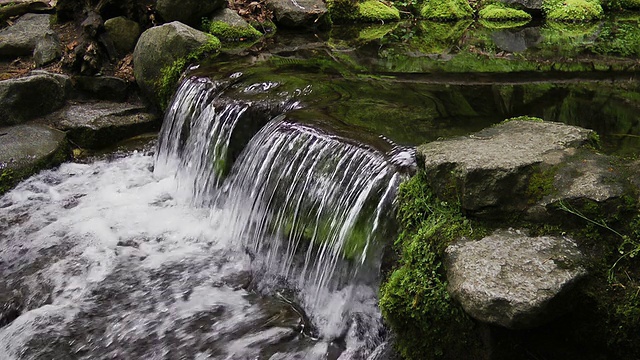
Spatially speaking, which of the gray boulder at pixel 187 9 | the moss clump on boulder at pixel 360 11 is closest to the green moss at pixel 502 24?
the moss clump on boulder at pixel 360 11

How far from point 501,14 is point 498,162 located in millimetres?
10842

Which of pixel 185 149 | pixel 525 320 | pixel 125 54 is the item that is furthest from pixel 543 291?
pixel 125 54

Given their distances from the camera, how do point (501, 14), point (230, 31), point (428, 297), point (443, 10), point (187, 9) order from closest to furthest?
point (428, 297) < point (187, 9) < point (230, 31) < point (443, 10) < point (501, 14)

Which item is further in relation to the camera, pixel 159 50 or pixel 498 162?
pixel 159 50

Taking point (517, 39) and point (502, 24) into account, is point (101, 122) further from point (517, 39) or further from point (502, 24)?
point (502, 24)

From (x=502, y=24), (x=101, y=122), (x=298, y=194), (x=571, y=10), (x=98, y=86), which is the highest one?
(x=98, y=86)

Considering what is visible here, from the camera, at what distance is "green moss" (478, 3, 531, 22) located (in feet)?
41.9

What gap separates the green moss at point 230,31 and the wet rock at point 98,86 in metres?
1.76

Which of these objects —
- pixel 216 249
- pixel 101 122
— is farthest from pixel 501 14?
pixel 216 249

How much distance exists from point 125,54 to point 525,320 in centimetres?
714

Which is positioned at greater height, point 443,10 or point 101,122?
point 101,122

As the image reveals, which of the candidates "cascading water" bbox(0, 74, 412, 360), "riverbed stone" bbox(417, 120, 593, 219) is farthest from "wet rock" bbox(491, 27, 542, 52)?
"riverbed stone" bbox(417, 120, 593, 219)

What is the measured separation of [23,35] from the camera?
844cm

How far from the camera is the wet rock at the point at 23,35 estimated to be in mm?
8234
